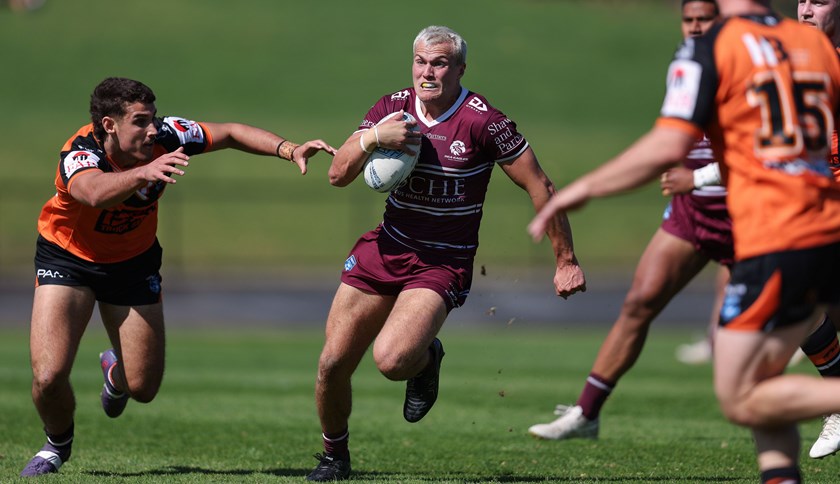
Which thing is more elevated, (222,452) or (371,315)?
(371,315)

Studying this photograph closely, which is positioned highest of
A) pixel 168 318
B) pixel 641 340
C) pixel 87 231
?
pixel 87 231

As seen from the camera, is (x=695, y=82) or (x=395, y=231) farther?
(x=395, y=231)

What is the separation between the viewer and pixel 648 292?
670 centimetres

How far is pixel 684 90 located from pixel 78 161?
3725 millimetres

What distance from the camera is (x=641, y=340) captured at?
6.79 metres

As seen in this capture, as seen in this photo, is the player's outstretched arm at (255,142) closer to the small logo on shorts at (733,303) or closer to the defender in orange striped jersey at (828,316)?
the defender in orange striped jersey at (828,316)

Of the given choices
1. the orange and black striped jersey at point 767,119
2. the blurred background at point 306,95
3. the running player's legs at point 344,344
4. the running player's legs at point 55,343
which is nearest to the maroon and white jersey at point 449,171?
the running player's legs at point 344,344

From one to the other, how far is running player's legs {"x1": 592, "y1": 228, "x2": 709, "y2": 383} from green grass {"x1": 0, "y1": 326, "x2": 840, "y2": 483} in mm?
729

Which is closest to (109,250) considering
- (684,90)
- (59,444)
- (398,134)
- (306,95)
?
(59,444)

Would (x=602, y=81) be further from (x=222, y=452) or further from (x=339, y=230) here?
(x=222, y=452)

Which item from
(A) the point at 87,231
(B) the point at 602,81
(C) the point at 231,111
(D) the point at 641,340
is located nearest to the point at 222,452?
(A) the point at 87,231

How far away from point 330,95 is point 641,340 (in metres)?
38.3

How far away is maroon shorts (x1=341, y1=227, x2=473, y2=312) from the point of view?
22.2 feet

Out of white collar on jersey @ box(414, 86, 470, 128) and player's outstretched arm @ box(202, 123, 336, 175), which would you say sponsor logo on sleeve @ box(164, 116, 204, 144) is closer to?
player's outstretched arm @ box(202, 123, 336, 175)
